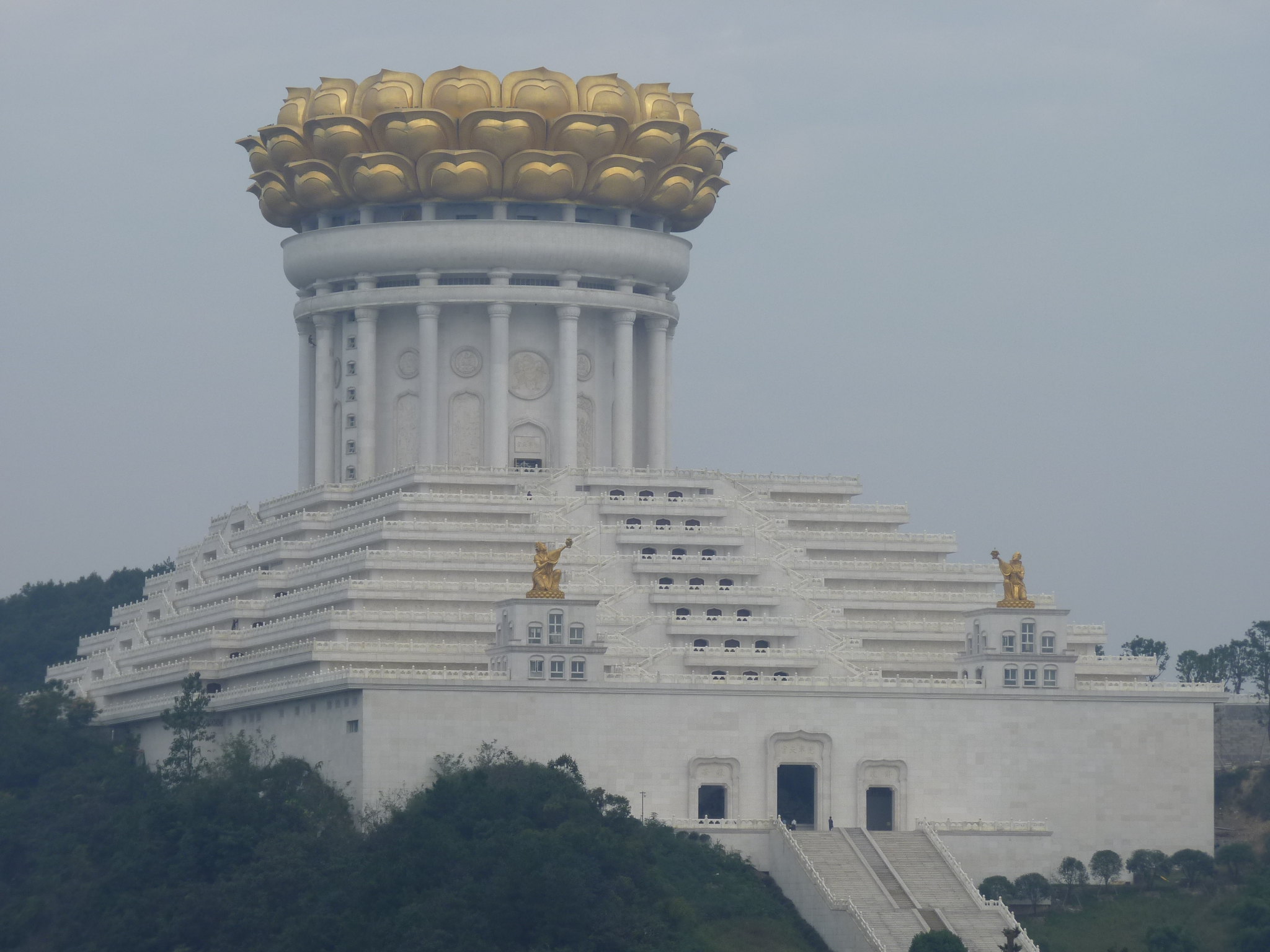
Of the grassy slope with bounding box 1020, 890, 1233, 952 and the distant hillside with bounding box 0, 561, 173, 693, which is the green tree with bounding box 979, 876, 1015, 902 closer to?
the grassy slope with bounding box 1020, 890, 1233, 952

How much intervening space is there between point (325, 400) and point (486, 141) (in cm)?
1504

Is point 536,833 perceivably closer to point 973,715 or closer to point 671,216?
point 973,715

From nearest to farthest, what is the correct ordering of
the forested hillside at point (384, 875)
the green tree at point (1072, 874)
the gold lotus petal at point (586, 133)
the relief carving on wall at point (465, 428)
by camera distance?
1. the forested hillside at point (384, 875)
2. the green tree at point (1072, 874)
3. the gold lotus petal at point (586, 133)
4. the relief carving on wall at point (465, 428)

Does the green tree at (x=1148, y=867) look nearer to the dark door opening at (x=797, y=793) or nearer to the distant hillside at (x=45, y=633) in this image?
the dark door opening at (x=797, y=793)

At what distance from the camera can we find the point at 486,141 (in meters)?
140

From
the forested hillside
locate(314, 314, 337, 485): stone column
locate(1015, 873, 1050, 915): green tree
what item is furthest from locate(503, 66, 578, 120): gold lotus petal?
locate(1015, 873, 1050, 915): green tree

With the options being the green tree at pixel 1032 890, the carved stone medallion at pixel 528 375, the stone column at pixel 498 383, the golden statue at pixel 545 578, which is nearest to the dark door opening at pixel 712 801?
the golden statue at pixel 545 578

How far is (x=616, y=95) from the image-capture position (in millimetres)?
142500

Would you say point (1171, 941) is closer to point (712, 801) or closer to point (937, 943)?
point (937, 943)

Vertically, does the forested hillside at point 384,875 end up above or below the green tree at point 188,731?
below

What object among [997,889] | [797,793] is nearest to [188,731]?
[797,793]

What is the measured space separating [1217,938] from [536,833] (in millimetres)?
24838

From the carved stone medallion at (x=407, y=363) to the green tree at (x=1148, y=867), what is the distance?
40650mm

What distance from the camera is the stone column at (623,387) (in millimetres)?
144500
